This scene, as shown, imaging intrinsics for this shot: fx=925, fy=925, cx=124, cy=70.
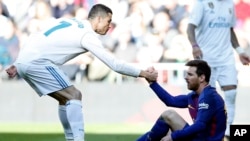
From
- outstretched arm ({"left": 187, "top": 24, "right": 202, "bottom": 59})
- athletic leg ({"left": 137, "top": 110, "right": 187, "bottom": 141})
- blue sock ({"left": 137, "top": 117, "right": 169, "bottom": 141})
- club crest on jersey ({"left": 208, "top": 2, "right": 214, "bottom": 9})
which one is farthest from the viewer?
club crest on jersey ({"left": 208, "top": 2, "right": 214, "bottom": 9})

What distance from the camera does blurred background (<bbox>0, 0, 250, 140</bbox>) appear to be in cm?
1570

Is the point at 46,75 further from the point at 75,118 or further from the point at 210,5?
the point at 210,5

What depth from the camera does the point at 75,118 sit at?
9.48m

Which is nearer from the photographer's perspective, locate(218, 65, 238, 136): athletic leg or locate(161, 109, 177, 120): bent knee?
locate(161, 109, 177, 120): bent knee

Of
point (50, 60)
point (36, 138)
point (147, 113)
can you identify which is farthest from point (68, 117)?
point (147, 113)

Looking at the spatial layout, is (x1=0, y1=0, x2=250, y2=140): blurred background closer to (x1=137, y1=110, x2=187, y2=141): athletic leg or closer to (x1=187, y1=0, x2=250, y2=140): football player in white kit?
(x1=187, y1=0, x2=250, y2=140): football player in white kit

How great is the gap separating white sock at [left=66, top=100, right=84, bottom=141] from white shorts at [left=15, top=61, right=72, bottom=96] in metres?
0.25

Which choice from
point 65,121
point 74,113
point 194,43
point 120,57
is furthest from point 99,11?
point 120,57

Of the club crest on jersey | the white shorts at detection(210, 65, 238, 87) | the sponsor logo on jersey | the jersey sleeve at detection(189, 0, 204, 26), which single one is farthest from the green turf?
the sponsor logo on jersey

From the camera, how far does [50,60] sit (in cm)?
968

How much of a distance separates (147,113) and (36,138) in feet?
10.4

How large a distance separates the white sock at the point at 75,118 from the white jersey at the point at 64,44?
52cm

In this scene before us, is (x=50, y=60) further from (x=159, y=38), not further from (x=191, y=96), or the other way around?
(x=159, y=38)

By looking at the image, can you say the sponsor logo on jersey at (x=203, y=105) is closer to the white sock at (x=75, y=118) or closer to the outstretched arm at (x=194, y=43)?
the white sock at (x=75, y=118)
